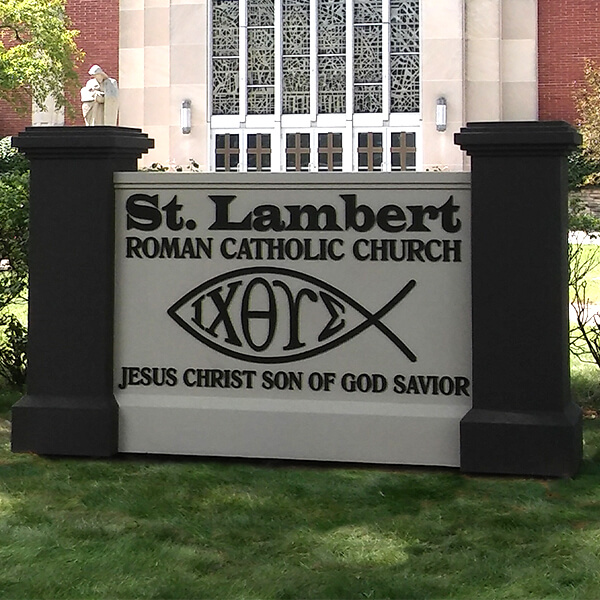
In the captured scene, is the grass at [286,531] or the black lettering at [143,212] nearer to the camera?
the grass at [286,531]

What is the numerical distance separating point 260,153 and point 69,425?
26998 mm

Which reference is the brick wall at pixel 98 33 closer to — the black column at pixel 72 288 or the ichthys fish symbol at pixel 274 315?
the black column at pixel 72 288

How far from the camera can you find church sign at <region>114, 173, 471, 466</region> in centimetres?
633

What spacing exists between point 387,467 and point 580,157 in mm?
24784

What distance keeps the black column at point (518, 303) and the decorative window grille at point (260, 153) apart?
2719 cm

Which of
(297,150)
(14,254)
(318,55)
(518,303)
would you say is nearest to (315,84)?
(318,55)

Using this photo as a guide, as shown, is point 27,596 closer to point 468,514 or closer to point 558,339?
point 468,514

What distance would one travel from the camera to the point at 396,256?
636 cm

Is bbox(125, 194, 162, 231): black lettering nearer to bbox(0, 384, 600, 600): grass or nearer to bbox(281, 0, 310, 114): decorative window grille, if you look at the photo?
bbox(0, 384, 600, 600): grass

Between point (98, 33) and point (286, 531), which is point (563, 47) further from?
point (286, 531)

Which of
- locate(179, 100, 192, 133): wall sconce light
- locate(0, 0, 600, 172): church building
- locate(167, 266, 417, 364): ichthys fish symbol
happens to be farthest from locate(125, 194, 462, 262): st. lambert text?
locate(179, 100, 192, 133): wall sconce light

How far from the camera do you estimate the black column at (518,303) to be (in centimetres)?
613

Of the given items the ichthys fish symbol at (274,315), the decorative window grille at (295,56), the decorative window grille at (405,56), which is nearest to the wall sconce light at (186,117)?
the decorative window grille at (295,56)

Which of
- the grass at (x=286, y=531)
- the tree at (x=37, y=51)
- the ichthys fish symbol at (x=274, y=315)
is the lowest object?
the grass at (x=286, y=531)
